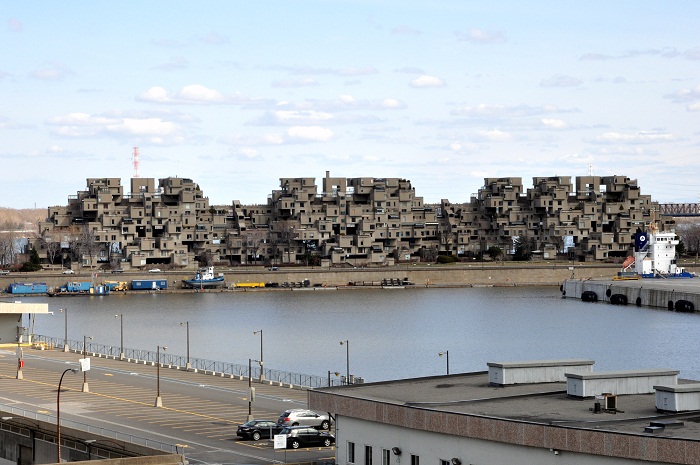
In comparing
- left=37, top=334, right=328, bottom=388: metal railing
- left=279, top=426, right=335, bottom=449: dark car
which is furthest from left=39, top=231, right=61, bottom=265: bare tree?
left=279, top=426, right=335, bottom=449: dark car

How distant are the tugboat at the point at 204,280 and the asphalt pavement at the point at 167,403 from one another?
80.4m

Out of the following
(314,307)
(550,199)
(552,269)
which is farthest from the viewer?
(550,199)

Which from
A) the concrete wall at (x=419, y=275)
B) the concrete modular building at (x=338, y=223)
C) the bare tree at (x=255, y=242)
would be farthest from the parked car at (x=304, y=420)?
the bare tree at (x=255, y=242)

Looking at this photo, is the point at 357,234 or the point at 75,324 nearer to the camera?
the point at 75,324

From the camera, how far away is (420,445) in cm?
2820

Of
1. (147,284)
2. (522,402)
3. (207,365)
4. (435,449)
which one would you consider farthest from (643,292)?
Answer: (435,449)

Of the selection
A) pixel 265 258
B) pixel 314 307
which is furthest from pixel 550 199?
pixel 314 307

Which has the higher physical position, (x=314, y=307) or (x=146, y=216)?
(x=146, y=216)

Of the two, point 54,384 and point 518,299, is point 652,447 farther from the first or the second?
point 518,299

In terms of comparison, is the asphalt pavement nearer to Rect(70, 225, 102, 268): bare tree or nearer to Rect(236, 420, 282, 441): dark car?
Rect(236, 420, 282, 441): dark car

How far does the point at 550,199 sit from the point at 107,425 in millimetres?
144667

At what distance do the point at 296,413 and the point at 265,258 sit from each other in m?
131

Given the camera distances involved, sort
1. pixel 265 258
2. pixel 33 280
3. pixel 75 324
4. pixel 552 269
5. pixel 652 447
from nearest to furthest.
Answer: pixel 652 447 < pixel 75 324 < pixel 33 280 < pixel 552 269 < pixel 265 258

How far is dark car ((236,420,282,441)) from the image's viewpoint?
37906 mm
